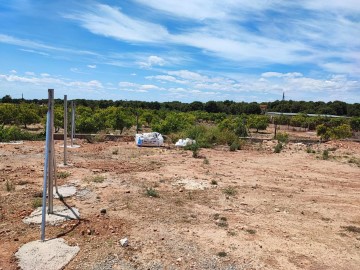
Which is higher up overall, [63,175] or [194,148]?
[194,148]

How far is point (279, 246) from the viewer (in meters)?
4.55

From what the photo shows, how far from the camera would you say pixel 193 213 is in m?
5.72

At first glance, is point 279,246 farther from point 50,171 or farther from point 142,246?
point 50,171

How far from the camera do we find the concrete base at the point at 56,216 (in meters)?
4.93

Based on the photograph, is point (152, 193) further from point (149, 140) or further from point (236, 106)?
point (236, 106)

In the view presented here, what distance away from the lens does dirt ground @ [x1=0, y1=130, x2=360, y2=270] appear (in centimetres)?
416

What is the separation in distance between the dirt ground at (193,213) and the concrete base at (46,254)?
9 cm

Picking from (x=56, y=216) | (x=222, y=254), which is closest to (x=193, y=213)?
(x=222, y=254)

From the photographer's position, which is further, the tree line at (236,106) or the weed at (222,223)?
the tree line at (236,106)

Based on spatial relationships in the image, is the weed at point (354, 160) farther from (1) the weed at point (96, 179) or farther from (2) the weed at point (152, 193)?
(1) the weed at point (96, 179)

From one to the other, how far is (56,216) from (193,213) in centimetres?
214

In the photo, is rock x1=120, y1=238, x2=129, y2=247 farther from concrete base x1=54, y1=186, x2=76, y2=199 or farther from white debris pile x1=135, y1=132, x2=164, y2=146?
white debris pile x1=135, y1=132, x2=164, y2=146

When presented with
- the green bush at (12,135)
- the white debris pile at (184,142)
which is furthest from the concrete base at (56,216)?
the green bush at (12,135)

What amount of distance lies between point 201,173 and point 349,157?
7.20 metres
